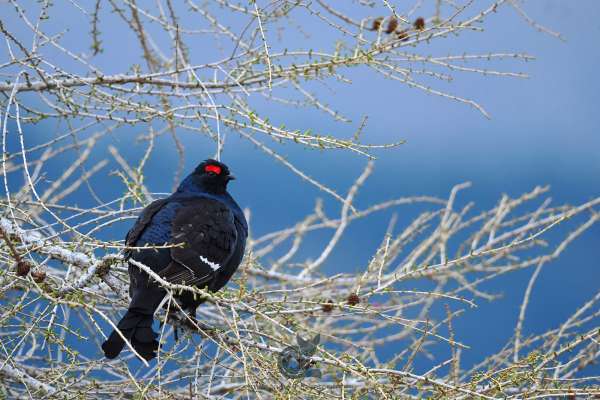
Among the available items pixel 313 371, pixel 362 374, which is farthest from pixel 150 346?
pixel 362 374

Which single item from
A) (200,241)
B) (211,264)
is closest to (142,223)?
(200,241)

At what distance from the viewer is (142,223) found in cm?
455

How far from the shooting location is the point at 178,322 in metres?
4.46

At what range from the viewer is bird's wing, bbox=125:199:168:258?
4.51m

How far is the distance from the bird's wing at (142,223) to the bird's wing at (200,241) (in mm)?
136

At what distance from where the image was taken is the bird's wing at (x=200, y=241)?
421cm

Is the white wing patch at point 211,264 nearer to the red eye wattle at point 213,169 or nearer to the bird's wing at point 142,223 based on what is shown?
the bird's wing at point 142,223

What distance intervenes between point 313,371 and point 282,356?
145mm

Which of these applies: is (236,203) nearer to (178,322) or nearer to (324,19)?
(178,322)

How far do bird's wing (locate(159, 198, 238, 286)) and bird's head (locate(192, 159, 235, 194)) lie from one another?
31cm

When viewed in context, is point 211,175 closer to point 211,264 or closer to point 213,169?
point 213,169

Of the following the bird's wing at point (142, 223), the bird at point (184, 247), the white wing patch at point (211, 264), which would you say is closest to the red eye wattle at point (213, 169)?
the bird at point (184, 247)

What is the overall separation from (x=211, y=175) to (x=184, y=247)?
948 millimetres

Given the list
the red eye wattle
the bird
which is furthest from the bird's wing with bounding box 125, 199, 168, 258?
the red eye wattle
